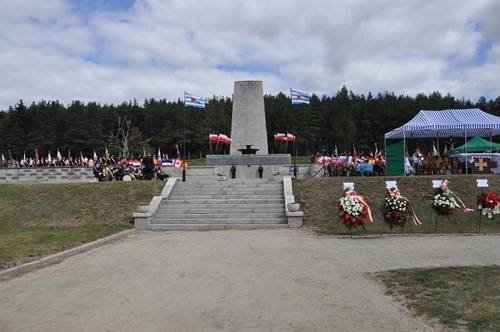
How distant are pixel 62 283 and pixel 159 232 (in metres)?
6.72

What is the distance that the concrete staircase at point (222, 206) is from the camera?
14.5m

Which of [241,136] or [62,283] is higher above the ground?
[241,136]

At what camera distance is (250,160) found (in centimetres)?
2580

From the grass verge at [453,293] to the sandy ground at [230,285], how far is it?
0.89ft

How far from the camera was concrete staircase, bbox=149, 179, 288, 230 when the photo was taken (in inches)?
572

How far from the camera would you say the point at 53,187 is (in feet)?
61.9

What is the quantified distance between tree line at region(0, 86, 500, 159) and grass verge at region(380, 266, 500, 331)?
205 ft

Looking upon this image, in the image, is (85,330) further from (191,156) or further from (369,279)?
(191,156)

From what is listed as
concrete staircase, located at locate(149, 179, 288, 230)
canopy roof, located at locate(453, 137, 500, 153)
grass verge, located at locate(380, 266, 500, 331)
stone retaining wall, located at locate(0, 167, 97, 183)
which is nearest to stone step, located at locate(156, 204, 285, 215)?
concrete staircase, located at locate(149, 179, 288, 230)

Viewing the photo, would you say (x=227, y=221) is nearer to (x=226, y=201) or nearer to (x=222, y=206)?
(x=222, y=206)

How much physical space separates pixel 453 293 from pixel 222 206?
36.1 ft

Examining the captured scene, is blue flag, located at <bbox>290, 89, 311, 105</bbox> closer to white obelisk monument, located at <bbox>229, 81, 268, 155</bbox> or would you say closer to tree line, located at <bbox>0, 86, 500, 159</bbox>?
white obelisk monument, located at <bbox>229, 81, 268, 155</bbox>

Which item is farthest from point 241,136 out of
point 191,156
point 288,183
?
point 191,156

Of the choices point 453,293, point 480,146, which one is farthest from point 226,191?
point 480,146
